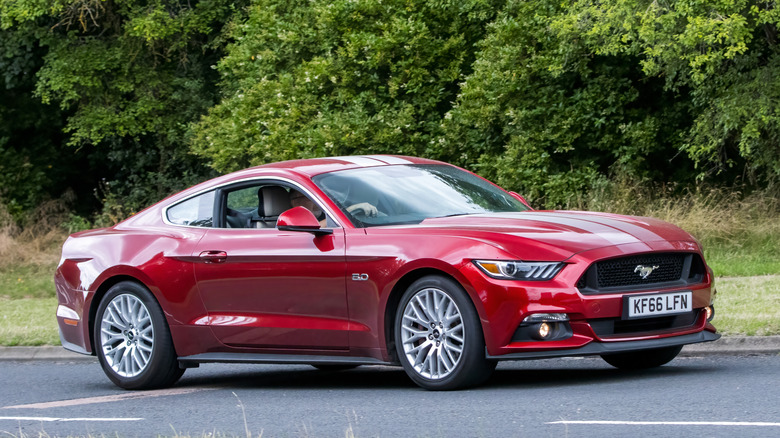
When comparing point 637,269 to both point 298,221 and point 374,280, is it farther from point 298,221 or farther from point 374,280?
point 298,221

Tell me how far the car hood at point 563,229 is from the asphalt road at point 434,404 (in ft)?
3.08

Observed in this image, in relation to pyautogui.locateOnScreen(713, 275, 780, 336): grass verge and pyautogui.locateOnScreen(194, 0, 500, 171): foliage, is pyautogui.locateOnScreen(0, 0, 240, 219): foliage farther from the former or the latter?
pyautogui.locateOnScreen(713, 275, 780, 336): grass verge

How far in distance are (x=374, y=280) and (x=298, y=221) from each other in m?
0.70

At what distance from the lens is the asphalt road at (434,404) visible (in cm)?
680

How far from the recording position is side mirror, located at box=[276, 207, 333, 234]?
8641 millimetres

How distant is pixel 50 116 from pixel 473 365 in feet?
104

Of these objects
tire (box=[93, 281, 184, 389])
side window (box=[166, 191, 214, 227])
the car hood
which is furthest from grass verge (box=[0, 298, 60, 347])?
the car hood

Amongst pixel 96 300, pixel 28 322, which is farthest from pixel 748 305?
pixel 28 322

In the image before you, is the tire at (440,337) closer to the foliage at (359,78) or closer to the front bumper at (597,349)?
the front bumper at (597,349)

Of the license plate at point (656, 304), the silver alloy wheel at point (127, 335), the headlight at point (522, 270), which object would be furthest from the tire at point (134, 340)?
the license plate at point (656, 304)

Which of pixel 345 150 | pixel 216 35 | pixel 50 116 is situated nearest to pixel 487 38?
pixel 345 150

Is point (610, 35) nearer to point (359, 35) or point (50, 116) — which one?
point (359, 35)

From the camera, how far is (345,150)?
27875 mm

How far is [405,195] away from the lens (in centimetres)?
905
